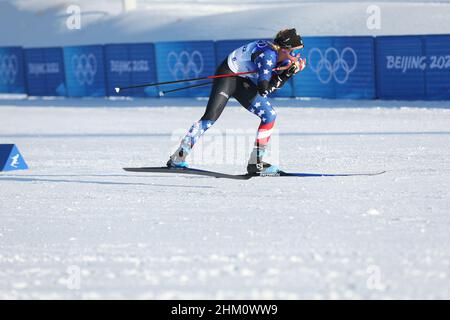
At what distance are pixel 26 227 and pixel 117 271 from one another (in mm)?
2210

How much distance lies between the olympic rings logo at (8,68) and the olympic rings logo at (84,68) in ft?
11.1

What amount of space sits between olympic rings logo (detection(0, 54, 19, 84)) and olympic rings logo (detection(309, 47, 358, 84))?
13865 millimetres

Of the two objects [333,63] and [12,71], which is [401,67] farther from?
[12,71]

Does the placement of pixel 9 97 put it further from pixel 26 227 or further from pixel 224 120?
pixel 26 227

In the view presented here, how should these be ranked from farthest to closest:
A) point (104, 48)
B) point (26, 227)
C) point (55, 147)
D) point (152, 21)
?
point (152, 21) < point (104, 48) < point (55, 147) < point (26, 227)

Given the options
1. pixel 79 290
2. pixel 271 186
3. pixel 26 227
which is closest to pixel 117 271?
pixel 79 290

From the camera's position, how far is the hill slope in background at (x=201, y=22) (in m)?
48.0

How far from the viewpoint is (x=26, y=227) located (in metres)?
9.00

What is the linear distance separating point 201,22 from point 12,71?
54.1ft

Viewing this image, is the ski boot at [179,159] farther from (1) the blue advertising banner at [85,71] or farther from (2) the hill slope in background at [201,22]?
(2) the hill slope in background at [201,22]

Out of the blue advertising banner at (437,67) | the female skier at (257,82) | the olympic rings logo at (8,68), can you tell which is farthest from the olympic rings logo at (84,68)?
the female skier at (257,82)

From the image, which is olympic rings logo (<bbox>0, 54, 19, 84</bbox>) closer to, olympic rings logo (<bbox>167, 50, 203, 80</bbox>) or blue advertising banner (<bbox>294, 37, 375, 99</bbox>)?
olympic rings logo (<bbox>167, 50, 203, 80</bbox>)

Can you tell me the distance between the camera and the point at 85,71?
34312mm

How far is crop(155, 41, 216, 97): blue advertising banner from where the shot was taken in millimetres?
29953
